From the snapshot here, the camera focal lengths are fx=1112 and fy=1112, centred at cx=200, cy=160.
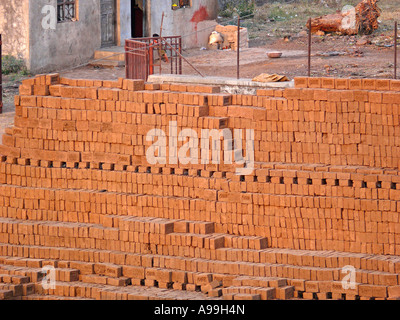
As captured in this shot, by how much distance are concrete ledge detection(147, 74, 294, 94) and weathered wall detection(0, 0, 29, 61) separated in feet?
15.6

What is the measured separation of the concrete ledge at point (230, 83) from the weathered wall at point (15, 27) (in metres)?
4.76

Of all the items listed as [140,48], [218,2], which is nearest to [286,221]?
[140,48]

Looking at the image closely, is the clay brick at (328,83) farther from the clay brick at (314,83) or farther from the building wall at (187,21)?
the building wall at (187,21)

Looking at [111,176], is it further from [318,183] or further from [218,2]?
[218,2]

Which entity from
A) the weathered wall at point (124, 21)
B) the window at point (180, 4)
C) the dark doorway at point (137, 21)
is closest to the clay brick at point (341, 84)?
the weathered wall at point (124, 21)

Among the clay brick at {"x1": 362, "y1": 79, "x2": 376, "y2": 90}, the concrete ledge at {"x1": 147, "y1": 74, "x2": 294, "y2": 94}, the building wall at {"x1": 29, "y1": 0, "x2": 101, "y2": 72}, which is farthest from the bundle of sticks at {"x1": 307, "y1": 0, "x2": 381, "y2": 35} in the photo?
the clay brick at {"x1": 362, "y1": 79, "x2": 376, "y2": 90}

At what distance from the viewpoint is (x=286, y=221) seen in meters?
14.5

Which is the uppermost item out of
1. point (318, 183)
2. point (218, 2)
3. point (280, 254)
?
point (218, 2)

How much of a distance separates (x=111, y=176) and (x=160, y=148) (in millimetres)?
819

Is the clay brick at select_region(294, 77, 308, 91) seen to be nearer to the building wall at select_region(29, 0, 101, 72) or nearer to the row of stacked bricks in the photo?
the row of stacked bricks

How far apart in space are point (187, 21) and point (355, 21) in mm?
4317

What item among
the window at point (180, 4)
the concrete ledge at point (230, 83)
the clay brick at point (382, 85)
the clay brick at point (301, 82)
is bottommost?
the clay brick at point (382, 85)

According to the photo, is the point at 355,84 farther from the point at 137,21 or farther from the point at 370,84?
the point at 137,21

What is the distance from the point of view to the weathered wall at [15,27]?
23.2 metres
